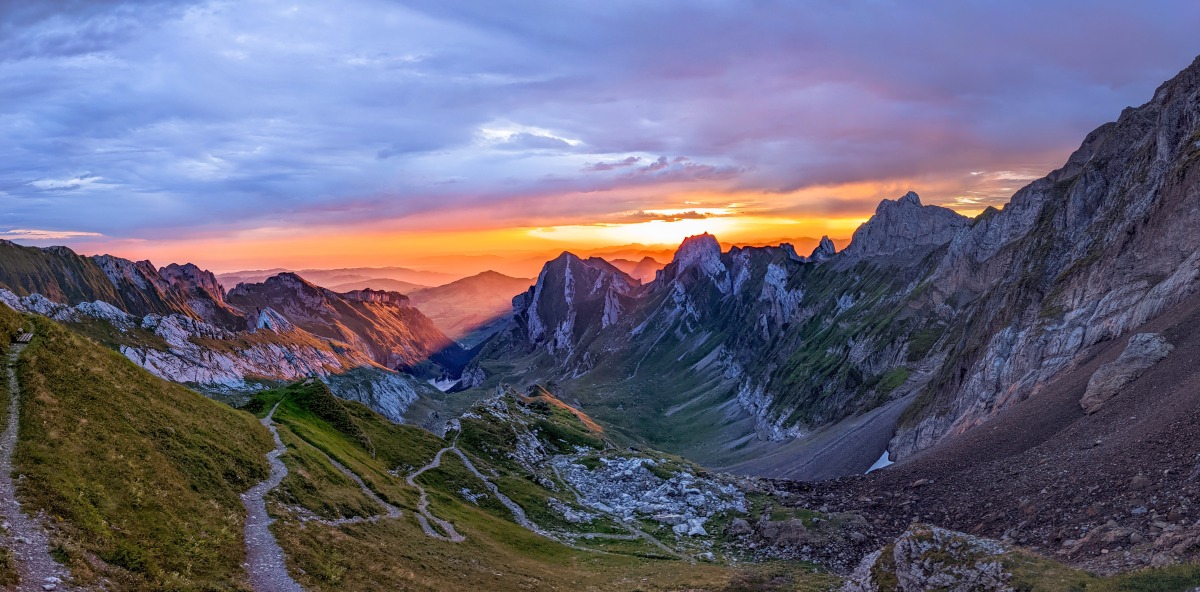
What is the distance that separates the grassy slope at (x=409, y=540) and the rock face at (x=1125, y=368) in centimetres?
3570

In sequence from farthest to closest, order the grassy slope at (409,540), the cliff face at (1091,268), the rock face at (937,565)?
the cliff face at (1091,268) → the grassy slope at (409,540) → the rock face at (937,565)

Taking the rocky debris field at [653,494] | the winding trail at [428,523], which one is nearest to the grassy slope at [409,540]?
the winding trail at [428,523]

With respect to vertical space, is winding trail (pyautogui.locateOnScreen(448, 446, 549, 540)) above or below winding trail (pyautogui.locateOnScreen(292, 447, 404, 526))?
below

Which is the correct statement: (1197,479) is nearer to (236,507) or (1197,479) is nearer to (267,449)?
(236,507)

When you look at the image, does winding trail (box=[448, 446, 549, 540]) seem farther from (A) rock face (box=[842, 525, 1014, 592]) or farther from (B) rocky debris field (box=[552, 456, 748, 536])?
(A) rock face (box=[842, 525, 1014, 592])

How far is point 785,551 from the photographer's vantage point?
71.8 meters

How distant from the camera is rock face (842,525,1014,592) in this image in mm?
38000

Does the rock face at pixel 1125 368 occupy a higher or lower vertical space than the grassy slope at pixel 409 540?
higher

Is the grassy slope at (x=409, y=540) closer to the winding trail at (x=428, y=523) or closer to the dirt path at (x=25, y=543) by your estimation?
the winding trail at (x=428, y=523)

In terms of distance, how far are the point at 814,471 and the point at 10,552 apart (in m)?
135

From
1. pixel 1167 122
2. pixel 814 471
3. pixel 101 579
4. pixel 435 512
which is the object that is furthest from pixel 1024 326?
pixel 101 579

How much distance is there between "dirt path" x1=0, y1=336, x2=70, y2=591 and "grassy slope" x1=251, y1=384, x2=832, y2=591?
11455 mm

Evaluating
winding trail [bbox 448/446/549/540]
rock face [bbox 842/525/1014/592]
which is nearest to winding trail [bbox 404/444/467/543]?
winding trail [bbox 448/446/549/540]

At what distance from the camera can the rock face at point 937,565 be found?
125 ft
